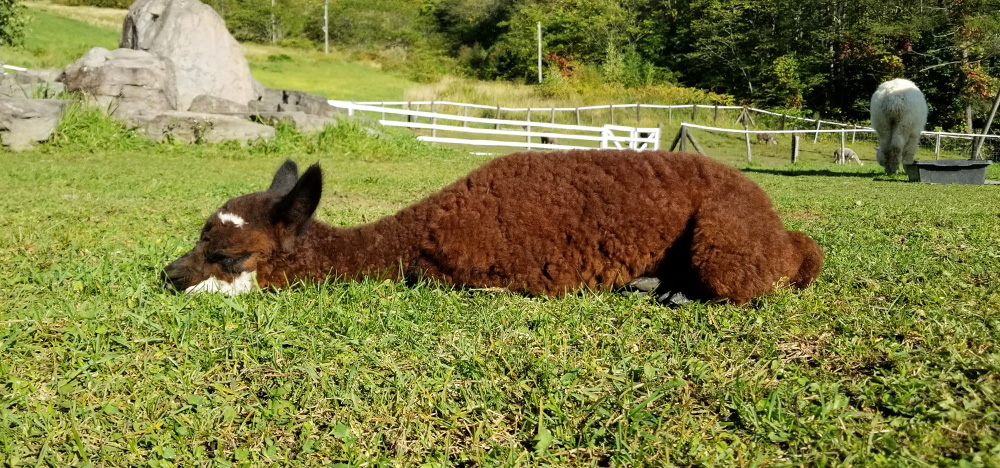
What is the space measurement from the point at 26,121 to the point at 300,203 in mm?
10488

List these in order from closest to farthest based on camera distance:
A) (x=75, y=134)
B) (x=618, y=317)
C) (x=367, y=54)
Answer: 1. (x=618, y=317)
2. (x=75, y=134)
3. (x=367, y=54)

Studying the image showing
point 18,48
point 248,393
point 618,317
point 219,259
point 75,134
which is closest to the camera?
point 248,393

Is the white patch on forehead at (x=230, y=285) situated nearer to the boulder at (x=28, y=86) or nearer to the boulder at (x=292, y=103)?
the boulder at (x=28, y=86)

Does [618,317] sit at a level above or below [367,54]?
below

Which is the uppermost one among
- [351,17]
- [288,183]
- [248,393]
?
[351,17]

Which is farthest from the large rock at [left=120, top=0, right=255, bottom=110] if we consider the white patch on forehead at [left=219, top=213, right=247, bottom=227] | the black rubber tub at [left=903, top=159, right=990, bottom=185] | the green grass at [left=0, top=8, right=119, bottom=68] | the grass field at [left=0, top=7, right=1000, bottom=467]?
the black rubber tub at [left=903, top=159, right=990, bottom=185]

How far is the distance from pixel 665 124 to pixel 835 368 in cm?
3064

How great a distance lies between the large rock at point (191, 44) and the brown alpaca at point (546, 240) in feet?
47.1

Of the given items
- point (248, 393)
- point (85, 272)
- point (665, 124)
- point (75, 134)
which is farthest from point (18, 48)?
point (248, 393)

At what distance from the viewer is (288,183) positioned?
432cm

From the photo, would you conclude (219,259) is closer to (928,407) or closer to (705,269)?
(705,269)

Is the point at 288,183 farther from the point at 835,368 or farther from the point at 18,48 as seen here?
the point at 18,48

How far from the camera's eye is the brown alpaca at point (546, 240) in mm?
3732

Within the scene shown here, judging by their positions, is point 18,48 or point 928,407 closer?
point 928,407
